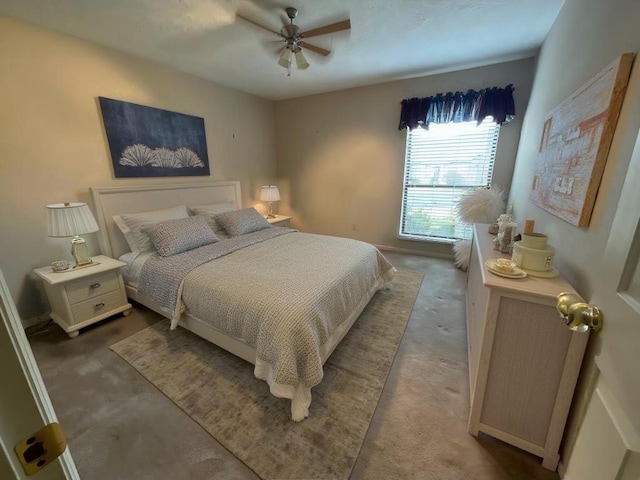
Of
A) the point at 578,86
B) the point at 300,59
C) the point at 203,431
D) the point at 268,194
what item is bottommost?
the point at 203,431

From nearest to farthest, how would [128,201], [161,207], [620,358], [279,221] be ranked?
[620,358] < [128,201] < [161,207] < [279,221]

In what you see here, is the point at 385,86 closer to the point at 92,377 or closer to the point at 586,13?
the point at 586,13

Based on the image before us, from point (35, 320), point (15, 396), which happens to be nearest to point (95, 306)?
point (35, 320)

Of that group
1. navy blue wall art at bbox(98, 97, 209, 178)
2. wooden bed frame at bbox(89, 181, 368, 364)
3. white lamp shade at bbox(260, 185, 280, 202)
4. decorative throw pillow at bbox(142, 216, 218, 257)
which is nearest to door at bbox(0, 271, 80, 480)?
wooden bed frame at bbox(89, 181, 368, 364)

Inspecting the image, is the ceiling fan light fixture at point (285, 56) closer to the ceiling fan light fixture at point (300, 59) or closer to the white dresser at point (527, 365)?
the ceiling fan light fixture at point (300, 59)

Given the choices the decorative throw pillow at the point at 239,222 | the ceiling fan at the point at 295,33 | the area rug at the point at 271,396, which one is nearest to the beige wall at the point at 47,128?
the decorative throw pillow at the point at 239,222

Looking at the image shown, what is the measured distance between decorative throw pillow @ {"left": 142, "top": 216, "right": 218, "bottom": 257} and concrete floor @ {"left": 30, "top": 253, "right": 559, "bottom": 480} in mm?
841

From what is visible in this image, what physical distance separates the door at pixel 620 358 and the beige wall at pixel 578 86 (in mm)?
127

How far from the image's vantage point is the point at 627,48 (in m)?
0.99

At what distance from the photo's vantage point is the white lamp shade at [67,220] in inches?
78.3

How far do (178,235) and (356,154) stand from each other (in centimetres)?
283

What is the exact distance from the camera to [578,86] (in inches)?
55.4

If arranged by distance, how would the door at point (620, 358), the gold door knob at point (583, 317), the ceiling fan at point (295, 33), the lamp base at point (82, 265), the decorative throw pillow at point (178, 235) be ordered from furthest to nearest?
the decorative throw pillow at point (178, 235) < the lamp base at point (82, 265) < the ceiling fan at point (295, 33) < the gold door knob at point (583, 317) < the door at point (620, 358)

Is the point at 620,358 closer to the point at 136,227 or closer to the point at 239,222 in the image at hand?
the point at 239,222
